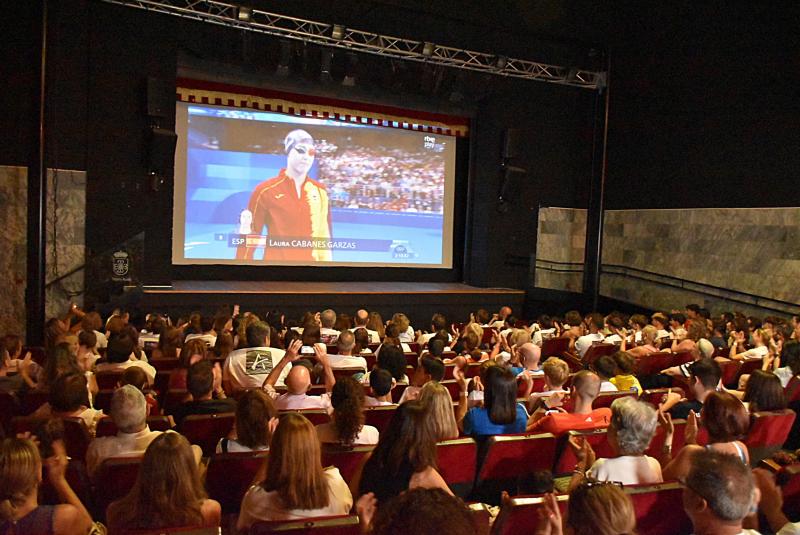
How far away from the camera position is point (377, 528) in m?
1.63

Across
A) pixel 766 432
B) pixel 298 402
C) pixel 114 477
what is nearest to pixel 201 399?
pixel 298 402

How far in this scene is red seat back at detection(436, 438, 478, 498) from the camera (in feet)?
10.3

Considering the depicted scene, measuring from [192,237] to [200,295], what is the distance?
6.65ft

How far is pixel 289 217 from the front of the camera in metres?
12.8

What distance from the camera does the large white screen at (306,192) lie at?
39.9ft

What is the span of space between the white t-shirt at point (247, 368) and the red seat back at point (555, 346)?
3847mm

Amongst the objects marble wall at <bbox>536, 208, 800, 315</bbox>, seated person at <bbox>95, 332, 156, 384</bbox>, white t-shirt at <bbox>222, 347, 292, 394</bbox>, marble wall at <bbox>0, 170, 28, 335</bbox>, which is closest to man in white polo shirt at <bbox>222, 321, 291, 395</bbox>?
white t-shirt at <bbox>222, 347, 292, 394</bbox>

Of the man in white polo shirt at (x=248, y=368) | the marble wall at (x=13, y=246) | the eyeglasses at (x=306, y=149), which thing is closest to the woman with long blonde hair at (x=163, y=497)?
the man in white polo shirt at (x=248, y=368)

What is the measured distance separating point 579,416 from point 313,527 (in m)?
2.05

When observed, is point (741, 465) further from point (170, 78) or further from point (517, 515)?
point (170, 78)

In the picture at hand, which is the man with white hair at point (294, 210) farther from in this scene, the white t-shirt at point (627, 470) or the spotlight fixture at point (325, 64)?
the white t-shirt at point (627, 470)

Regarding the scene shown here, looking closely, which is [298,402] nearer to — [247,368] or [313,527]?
[247,368]

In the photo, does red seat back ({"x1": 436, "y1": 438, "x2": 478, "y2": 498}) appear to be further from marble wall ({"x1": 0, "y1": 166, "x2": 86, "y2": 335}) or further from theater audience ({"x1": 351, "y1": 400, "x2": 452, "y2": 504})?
marble wall ({"x1": 0, "y1": 166, "x2": 86, "y2": 335})

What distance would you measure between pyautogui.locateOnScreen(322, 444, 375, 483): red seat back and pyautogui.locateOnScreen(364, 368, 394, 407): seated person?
41.8 inches
